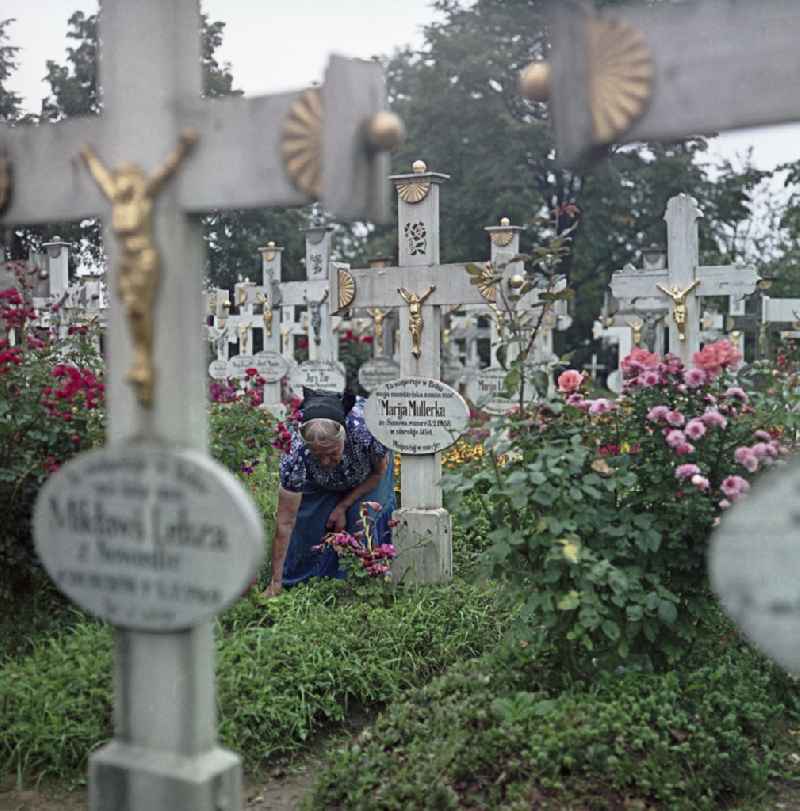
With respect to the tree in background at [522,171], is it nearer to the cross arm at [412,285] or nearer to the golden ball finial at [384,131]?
the cross arm at [412,285]

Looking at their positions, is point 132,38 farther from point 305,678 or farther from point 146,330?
point 305,678

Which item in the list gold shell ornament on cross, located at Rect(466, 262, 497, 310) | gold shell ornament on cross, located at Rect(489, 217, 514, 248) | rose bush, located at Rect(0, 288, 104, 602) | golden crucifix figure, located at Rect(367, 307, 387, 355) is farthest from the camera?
golden crucifix figure, located at Rect(367, 307, 387, 355)

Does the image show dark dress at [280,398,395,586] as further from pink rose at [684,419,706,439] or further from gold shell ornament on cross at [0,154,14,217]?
gold shell ornament on cross at [0,154,14,217]

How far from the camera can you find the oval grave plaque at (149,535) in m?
2.68

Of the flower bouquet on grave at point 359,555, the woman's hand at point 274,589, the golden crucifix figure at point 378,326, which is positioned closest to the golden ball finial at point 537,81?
the flower bouquet on grave at point 359,555

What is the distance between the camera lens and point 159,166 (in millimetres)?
2889

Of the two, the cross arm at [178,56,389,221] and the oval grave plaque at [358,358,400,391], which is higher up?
the cross arm at [178,56,389,221]

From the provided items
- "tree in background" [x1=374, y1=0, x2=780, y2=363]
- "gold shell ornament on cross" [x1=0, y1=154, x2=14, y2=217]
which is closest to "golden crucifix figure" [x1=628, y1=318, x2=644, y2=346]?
"tree in background" [x1=374, y1=0, x2=780, y2=363]

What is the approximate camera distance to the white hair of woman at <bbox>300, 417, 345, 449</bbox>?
21.6ft

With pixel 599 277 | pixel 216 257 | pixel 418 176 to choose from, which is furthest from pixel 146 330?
pixel 599 277

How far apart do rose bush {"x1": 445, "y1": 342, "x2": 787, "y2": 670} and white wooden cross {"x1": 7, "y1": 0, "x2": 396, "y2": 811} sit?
6.20 ft

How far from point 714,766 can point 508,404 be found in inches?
291

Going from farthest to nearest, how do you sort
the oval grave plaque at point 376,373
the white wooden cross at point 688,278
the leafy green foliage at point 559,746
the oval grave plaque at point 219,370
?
the oval grave plaque at point 376,373, the oval grave plaque at point 219,370, the white wooden cross at point 688,278, the leafy green foliage at point 559,746

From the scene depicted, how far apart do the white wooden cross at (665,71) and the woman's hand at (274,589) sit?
13.8ft
